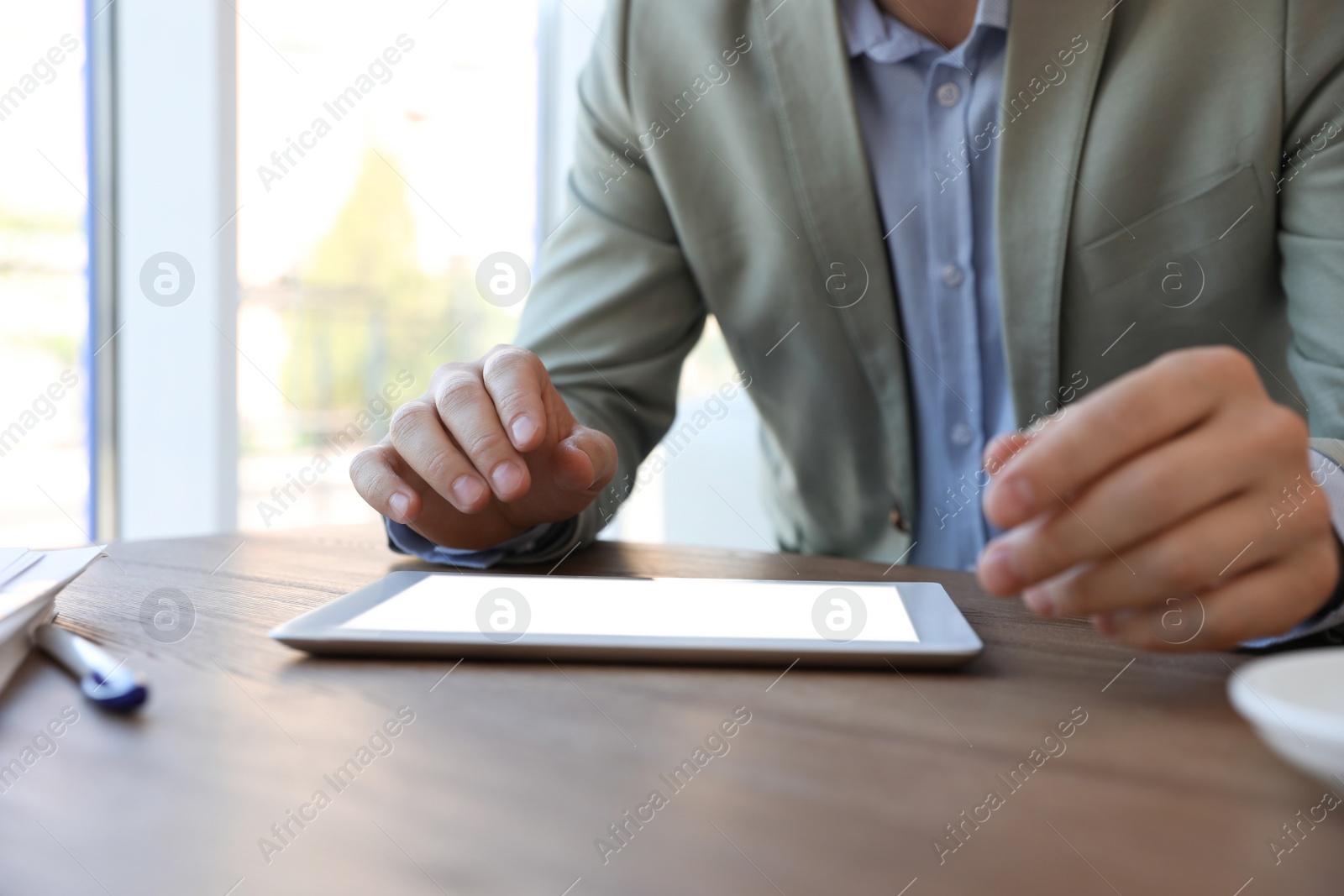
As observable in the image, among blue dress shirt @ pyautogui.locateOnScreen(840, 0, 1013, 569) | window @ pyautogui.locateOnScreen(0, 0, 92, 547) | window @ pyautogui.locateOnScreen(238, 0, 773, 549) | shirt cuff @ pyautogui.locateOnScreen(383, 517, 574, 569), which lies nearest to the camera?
shirt cuff @ pyautogui.locateOnScreen(383, 517, 574, 569)

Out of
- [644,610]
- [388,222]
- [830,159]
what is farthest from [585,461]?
[388,222]

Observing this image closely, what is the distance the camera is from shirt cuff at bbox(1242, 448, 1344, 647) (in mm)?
505

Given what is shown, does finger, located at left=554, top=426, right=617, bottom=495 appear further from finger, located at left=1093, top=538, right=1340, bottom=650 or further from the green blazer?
finger, located at left=1093, top=538, right=1340, bottom=650

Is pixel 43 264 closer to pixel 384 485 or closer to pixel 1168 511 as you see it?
pixel 384 485

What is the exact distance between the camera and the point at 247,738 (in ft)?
1.20

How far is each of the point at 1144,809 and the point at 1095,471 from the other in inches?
6.3

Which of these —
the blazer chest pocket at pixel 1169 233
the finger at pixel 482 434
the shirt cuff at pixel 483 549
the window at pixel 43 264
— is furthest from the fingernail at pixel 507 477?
the window at pixel 43 264

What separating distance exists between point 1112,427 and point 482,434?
0.42 meters

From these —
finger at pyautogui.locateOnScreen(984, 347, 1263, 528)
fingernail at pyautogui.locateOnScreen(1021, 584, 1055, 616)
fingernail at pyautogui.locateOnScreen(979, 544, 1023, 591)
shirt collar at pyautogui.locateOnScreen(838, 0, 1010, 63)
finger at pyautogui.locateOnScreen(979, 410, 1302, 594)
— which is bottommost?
fingernail at pyautogui.locateOnScreen(1021, 584, 1055, 616)

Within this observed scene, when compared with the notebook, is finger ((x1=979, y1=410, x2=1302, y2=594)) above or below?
above

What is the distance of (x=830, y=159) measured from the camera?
964mm

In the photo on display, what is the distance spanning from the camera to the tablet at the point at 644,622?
463 mm

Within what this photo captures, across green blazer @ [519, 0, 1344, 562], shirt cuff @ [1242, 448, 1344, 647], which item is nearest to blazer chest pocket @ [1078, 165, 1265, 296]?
green blazer @ [519, 0, 1344, 562]

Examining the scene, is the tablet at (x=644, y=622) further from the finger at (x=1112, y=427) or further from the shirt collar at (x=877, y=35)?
the shirt collar at (x=877, y=35)
